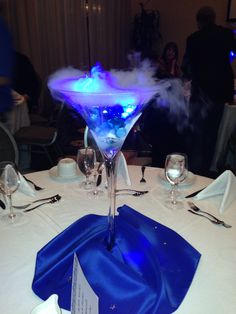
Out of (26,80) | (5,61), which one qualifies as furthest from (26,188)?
(26,80)

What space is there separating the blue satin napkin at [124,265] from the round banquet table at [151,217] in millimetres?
30

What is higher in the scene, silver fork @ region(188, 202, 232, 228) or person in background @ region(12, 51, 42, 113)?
silver fork @ region(188, 202, 232, 228)

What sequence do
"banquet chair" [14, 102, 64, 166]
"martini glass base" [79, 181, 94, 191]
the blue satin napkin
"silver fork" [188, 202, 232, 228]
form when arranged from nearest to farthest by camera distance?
the blue satin napkin < "silver fork" [188, 202, 232, 228] < "martini glass base" [79, 181, 94, 191] < "banquet chair" [14, 102, 64, 166]

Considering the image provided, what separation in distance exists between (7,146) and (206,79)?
178 cm

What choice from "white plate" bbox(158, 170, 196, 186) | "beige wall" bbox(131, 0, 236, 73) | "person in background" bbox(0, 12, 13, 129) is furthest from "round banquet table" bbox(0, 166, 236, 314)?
"beige wall" bbox(131, 0, 236, 73)

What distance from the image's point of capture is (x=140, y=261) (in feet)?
2.42

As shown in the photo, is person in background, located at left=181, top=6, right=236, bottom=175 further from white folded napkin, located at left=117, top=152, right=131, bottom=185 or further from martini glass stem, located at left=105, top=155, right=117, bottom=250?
martini glass stem, located at left=105, top=155, right=117, bottom=250

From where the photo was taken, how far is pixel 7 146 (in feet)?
5.48

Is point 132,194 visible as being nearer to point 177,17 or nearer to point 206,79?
point 206,79

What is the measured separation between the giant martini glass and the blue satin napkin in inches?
2.2

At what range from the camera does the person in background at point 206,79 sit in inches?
104

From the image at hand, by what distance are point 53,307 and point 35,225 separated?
0.44 m

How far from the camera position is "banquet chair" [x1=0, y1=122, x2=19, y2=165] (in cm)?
166

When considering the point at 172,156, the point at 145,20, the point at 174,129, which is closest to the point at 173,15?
the point at 145,20
